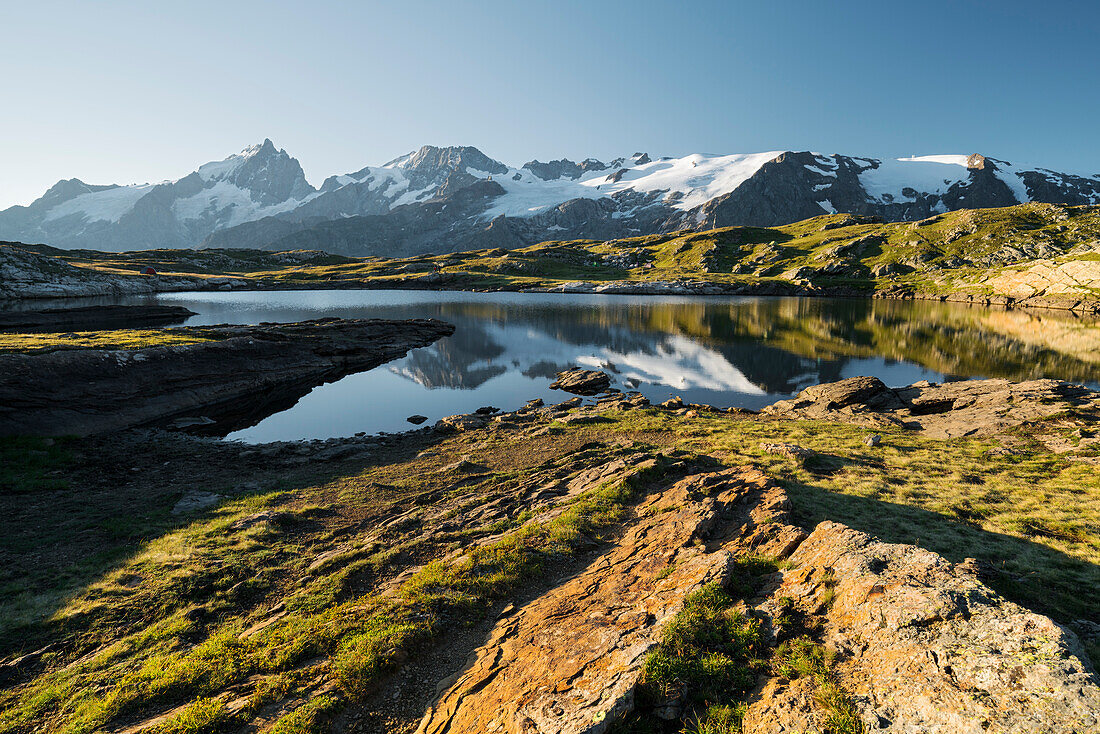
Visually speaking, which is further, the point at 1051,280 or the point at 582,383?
the point at 1051,280

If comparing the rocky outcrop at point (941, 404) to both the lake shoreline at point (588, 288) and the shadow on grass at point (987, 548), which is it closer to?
the shadow on grass at point (987, 548)

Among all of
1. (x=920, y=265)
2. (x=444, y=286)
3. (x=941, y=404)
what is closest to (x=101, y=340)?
(x=941, y=404)

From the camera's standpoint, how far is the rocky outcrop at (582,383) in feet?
148

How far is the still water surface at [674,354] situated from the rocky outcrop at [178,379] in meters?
4.14

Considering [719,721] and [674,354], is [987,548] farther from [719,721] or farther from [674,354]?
[674,354]

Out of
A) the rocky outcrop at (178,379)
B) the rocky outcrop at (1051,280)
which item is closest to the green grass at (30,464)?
the rocky outcrop at (178,379)

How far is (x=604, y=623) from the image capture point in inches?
391

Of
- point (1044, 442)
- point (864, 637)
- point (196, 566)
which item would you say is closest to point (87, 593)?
point (196, 566)

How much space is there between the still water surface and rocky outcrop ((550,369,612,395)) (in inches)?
77.2

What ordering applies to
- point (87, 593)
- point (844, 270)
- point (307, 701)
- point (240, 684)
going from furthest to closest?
point (844, 270) < point (87, 593) < point (240, 684) < point (307, 701)

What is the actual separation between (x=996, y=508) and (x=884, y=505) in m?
3.77

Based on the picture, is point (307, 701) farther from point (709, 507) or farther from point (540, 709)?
point (709, 507)

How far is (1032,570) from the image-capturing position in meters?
12.1

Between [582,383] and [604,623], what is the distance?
36.3 m
